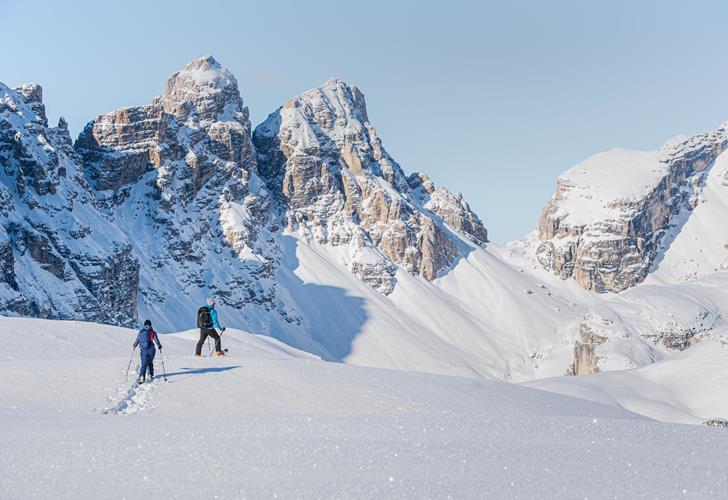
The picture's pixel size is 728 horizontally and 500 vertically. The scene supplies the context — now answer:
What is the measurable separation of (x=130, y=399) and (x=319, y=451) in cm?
1079

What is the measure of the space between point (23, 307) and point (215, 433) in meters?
117

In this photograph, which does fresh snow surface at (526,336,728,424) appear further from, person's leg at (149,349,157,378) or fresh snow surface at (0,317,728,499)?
fresh snow surface at (0,317,728,499)

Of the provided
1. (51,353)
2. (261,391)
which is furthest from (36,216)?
(261,391)

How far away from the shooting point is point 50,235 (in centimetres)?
15550

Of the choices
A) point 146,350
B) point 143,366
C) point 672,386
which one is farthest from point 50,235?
point 143,366

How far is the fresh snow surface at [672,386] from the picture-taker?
4067 inches

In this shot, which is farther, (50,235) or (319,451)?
(50,235)

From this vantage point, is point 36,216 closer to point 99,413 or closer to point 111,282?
point 111,282

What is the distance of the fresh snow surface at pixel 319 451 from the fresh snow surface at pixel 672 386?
83836mm

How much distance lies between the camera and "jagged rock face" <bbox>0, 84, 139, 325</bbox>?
461 ft

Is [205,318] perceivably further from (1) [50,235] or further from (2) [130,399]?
(1) [50,235]

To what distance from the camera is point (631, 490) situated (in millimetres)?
12625

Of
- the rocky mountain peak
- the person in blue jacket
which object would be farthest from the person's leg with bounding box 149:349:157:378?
the rocky mountain peak

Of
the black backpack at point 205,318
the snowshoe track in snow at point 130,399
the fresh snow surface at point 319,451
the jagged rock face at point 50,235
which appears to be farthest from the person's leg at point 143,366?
the jagged rock face at point 50,235
